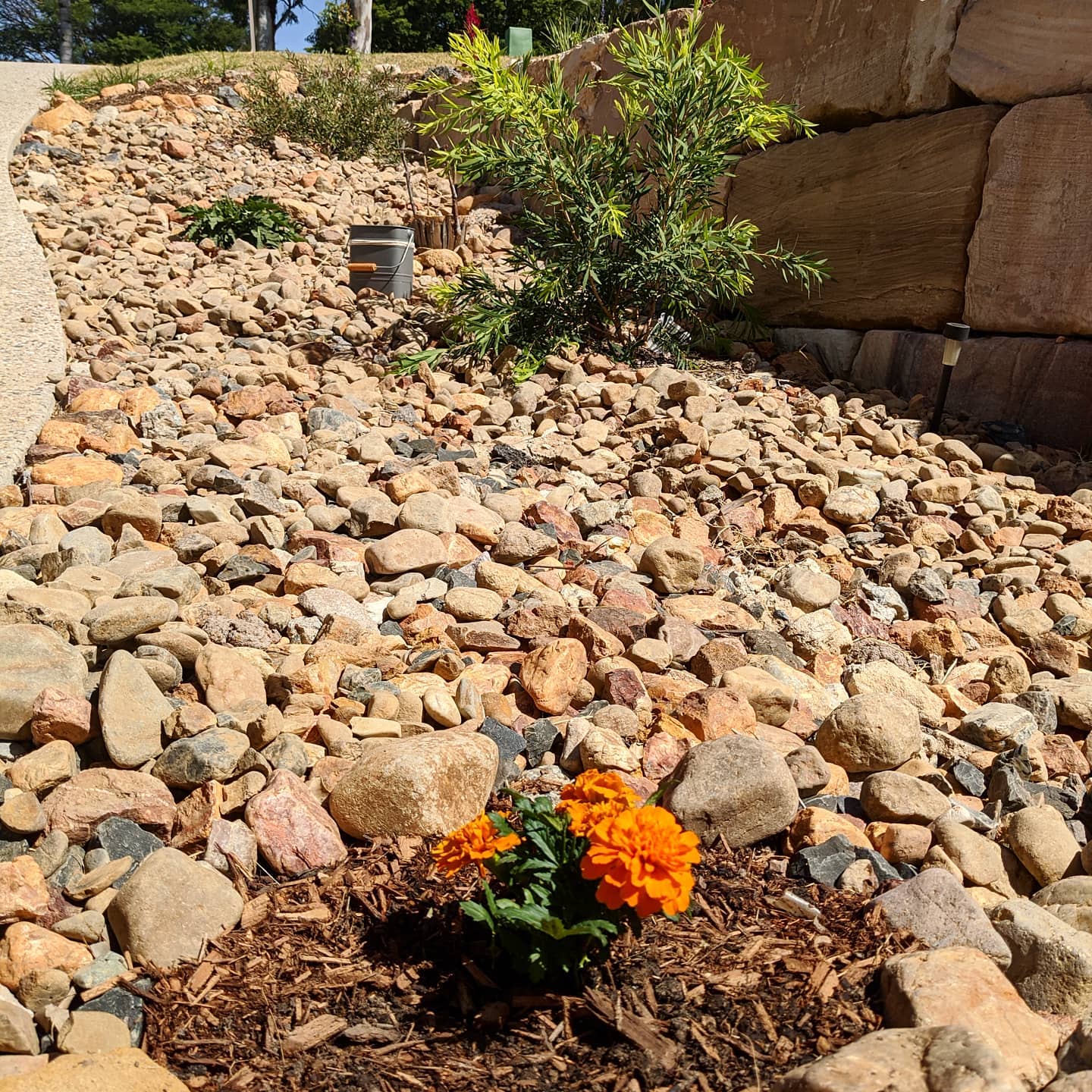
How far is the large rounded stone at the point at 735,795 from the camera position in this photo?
6.38 feet

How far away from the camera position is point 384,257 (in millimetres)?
5707

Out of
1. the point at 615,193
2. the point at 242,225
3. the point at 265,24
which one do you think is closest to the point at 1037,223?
the point at 615,193

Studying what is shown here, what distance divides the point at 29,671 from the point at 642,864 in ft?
4.92

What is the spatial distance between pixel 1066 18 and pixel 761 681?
3497 millimetres

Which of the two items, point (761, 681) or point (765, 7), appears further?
point (765, 7)

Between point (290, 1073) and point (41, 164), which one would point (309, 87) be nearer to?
point (41, 164)

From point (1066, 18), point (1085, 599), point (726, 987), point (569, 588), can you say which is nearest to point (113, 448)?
point (569, 588)

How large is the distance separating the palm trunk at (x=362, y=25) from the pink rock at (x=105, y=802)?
51.9ft

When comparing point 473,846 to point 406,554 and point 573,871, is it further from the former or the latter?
point 406,554

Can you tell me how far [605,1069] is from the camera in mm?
1415

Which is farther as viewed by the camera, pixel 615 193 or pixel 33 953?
pixel 615 193

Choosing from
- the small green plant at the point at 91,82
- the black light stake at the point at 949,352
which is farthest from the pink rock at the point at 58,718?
the small green plant at the point at 91,82

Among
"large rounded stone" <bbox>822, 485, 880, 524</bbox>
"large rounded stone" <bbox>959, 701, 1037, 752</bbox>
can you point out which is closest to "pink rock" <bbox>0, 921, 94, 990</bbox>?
"large rounded stone" <bbox>959, 701, 1037, 752</bbox>

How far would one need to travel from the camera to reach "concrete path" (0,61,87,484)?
3.74 m
